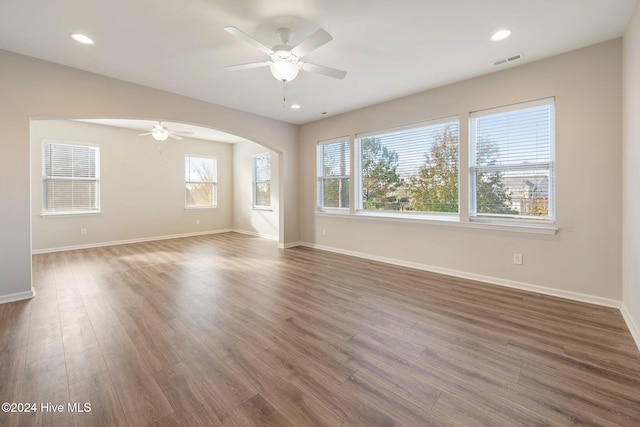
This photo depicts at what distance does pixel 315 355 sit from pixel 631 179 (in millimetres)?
3228

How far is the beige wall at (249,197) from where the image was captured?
742 cm

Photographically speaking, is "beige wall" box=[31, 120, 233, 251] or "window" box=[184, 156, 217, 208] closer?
"beige wall" box=[31, 120, 233, 251]

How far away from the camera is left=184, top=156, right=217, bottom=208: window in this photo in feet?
25.7

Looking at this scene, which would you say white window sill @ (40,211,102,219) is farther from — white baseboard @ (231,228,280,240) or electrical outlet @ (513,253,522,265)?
electrical outlet @ (513,253,522,265)

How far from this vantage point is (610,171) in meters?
2.86

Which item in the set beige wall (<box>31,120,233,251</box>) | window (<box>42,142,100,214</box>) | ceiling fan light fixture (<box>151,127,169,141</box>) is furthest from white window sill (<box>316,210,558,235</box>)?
window (<box>42,142,100,214</box>)

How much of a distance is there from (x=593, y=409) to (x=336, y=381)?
1.50 metres

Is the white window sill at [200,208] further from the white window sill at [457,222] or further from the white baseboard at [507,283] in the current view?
the white baseboard at [507,283]

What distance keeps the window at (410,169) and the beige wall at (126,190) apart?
525 cm

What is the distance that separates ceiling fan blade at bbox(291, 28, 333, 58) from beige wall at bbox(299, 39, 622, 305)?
2.53m

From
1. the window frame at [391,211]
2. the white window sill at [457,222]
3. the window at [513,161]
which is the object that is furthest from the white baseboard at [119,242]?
the window at [513,161]

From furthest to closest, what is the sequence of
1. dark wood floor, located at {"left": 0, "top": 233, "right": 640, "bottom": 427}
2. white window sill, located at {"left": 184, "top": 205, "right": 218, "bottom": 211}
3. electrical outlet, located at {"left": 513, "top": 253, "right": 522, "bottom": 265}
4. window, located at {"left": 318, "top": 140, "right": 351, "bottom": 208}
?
white window sill, located at {"left": 184, "top": 205, "right": 218, "bottom": 211} → window, located at {"left": 318, "top": 140, "right": 351, "bottom": 208} → electrical outlet, located at {"left": 513, "top": 253, "right": 522, "bottom": 265} → dark wood floor, located at {"left": 0, "top": 233, "right": 640, "bottom": 427}

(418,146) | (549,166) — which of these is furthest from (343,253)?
(549,166)

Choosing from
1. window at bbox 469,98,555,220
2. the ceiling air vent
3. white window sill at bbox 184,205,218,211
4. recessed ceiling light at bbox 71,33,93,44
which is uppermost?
the ceiling air vent
